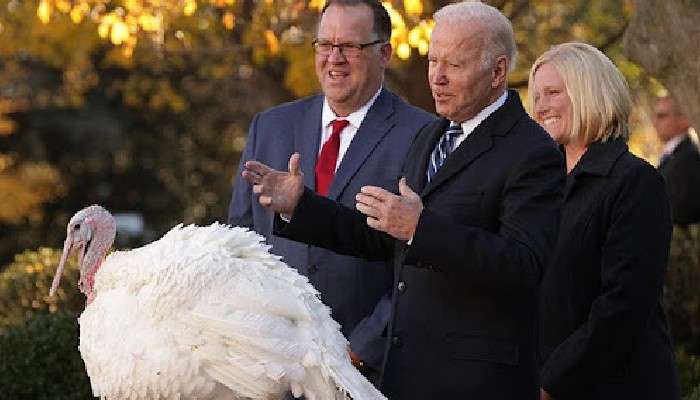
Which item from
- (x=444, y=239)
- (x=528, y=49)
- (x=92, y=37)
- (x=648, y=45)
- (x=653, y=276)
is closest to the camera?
(x=444, y=239)

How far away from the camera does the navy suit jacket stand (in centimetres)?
631

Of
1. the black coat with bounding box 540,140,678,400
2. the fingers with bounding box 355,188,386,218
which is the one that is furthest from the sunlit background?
the fingers with bounding box 355,188,386,218

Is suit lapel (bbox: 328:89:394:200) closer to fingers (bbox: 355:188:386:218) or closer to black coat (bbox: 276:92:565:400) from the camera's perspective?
black coat (bbox: 276:92:565:400)

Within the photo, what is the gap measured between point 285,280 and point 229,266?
21 centimetres

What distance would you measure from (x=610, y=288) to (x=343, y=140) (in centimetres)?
152

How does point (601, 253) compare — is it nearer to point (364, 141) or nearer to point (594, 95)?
point (594, 95)

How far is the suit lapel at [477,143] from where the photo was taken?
5199 mm

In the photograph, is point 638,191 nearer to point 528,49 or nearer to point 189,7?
point 189,7

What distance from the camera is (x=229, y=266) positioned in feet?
17.2

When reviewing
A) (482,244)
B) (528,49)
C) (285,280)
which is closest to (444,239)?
(482,244)

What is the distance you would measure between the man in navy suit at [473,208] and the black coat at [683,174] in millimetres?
6138

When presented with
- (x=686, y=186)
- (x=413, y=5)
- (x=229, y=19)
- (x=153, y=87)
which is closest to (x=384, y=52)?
(x=413, y=5)

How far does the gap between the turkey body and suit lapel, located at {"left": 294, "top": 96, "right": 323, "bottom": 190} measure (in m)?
1.24

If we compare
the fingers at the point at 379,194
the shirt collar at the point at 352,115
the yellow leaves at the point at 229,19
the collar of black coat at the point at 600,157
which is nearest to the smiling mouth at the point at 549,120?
the collar of black coat at the point at 600,157
